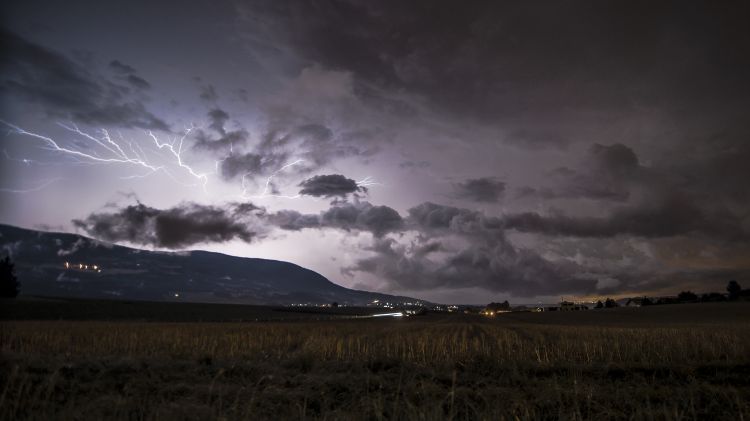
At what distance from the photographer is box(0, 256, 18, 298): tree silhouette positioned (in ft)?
340

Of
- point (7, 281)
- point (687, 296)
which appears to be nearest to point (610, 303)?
point (687, 296)

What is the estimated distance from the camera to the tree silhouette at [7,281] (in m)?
104

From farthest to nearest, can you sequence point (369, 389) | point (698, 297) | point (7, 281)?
point (698, 297) → point (7, 281) → point (369, 389)

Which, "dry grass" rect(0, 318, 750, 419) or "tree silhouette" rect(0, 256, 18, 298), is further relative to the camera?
"tree silhouette" rect(0, 256, 18, 298)

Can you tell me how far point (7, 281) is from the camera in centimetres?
10462

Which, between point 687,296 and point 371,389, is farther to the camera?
point 687,296

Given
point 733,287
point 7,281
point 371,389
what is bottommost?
point 371,389

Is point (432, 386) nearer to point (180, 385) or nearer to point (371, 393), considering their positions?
point (371, 393)

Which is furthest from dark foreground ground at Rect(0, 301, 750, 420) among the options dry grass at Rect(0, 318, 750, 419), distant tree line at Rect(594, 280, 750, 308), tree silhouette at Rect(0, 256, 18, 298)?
distant tree line at Rect(594, 280, 750, 308)

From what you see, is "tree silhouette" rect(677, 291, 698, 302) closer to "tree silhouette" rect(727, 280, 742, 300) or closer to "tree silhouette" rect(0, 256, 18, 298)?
"tree silhouette" rect(727, 280, 742, 300)

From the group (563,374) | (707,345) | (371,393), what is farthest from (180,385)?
(707,345)

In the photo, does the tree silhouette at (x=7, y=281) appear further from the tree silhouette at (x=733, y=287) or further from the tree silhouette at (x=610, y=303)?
the tree silhouette at (x=733, y=287)

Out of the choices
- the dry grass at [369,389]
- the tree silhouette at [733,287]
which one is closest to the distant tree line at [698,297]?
the tree silhouette at [733,287]

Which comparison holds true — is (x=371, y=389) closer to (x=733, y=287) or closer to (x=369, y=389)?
(x=369, y=389)
